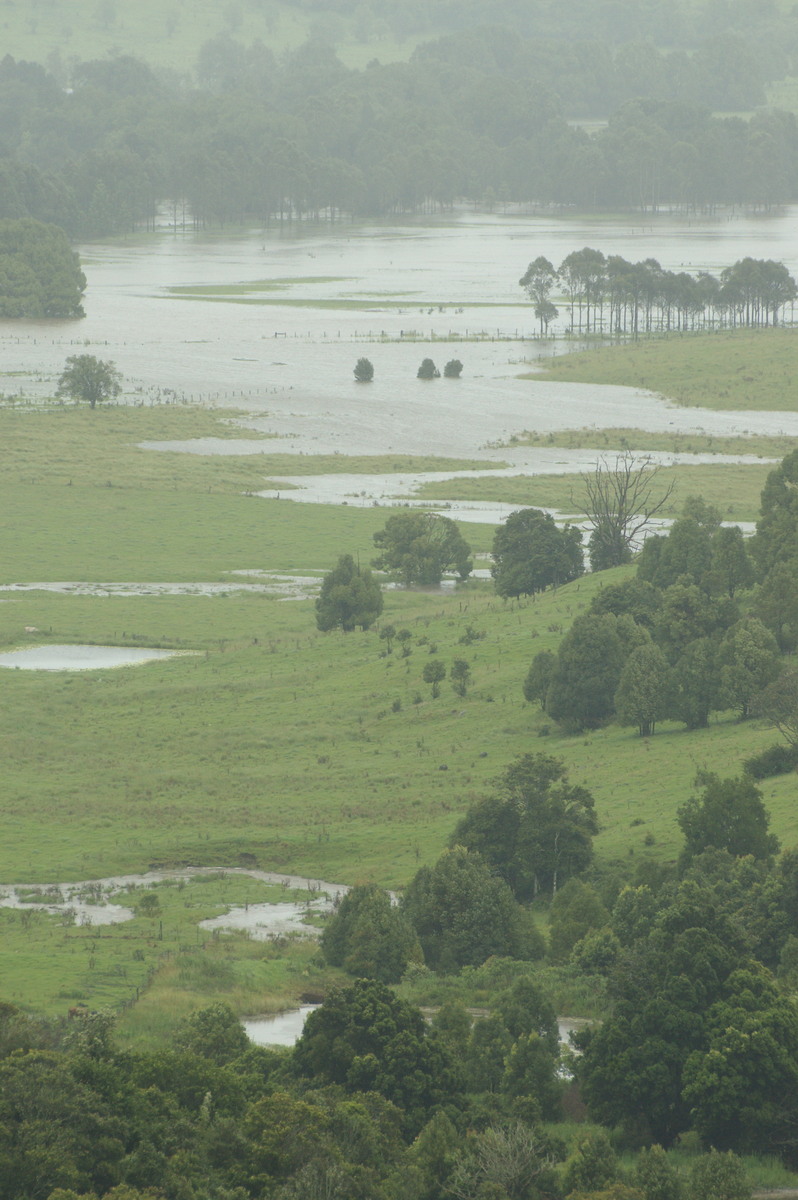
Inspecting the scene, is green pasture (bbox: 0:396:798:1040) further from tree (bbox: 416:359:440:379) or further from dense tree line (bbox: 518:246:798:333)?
dense tree line (bbox: 518:246:798:333)

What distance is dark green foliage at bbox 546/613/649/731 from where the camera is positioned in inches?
2387

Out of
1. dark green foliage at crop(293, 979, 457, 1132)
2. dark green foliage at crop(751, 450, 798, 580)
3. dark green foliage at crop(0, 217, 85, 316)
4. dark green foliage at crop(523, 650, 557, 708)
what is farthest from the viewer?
dark green foliage at crop(0, 217, 85, 316)

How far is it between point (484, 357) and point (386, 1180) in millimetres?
141746

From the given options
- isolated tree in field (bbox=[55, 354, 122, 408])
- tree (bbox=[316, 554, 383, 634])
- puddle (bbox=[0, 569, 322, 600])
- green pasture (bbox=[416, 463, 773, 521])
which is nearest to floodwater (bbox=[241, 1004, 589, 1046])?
tree (bbox=[316, 554, 383, 634])

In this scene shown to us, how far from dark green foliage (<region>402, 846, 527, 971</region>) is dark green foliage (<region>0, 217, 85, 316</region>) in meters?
156

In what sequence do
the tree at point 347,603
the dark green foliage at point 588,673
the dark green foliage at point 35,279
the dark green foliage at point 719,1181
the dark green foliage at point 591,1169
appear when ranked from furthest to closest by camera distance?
the dark green foliage at point 35,279
the tree at point 347,603
the dark green foliage at point 588,673
the dark green foliage at point 591,1169
the dark green foliage at point 719,1181

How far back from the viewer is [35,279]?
630 feet

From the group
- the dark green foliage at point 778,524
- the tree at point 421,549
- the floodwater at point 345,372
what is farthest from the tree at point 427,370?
the dark green foliage at point 778,524

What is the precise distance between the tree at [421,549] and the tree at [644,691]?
28272 mm

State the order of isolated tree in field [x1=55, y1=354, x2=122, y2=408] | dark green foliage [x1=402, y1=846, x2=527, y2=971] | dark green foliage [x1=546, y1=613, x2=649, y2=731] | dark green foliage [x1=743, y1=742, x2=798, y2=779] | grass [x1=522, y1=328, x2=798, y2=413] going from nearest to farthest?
1. dark green foliage [x1=402, y1=846, x2=527, y2=971]
2. dark green foliage [x1=743, y1=742, x2=798, y2=779]
3. dark green foliage [x1=546, y1=613, x2=649, y2=731]
4. isolated tree in field [x1=55, y1=354, x2=122, y2=408]
5. grass [x1=522, y1=328, x2=798, y2=413]

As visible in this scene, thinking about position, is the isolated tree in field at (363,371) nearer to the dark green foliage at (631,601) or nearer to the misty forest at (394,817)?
the misty forest at (394,817)

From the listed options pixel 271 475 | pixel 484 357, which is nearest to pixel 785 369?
pixel 484 357

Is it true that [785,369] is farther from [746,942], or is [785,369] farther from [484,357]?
[746,942]

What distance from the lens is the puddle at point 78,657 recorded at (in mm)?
73062
